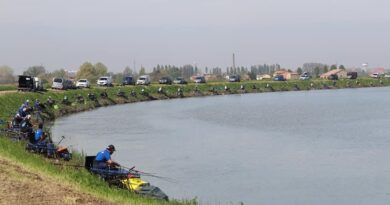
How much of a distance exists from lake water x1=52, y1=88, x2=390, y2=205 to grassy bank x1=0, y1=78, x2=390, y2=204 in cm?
434

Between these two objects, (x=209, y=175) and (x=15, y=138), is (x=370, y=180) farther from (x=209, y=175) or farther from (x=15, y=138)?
(x=15, y=138)

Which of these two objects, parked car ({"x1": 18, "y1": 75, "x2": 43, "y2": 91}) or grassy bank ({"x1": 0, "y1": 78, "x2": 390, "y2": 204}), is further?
parked car ({"x1": 18, "y1": 75, "x2": 43, "y2": 91})

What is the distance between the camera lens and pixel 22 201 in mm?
17734

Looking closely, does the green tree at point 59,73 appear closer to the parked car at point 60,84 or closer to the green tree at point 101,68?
the green tree at point 101,68

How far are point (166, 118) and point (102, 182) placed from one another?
142 feet

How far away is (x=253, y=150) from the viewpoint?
4138cm

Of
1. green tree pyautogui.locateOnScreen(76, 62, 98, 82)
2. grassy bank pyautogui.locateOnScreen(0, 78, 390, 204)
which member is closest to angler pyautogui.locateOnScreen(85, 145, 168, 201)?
grassy bank pyautogui.locateOnScreen(0, 78, 390, 204)

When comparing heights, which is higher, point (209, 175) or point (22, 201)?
point (22, 201)

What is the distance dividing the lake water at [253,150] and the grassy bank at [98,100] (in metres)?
4.34

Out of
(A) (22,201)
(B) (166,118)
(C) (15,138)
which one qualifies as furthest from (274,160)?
(B) (166,118)

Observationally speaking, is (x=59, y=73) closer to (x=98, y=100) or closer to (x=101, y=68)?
(x=101, y=68)

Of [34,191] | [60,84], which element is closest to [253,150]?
[34,191]

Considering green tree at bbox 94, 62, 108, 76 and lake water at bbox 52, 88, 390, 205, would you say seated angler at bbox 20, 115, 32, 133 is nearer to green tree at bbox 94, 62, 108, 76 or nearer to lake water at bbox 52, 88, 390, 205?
lake water at bbox 52, 88, 390, 205

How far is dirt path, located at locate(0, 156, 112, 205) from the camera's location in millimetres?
18016
